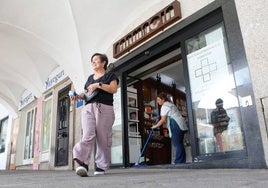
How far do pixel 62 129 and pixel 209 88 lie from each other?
16.0 ft

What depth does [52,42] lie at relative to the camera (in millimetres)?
6305

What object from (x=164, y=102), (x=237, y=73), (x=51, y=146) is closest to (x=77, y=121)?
(x=51, y=146)

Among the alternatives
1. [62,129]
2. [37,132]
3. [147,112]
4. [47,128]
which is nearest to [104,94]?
[147,112]

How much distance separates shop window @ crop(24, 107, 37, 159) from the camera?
9.48 m

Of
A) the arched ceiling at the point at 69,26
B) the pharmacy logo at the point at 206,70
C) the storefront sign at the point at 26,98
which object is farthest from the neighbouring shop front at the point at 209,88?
the storefront sign at the point at 26,98

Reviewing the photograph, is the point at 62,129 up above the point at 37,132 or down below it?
below

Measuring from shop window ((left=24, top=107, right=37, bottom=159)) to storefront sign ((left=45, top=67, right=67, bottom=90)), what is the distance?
1.90 meters

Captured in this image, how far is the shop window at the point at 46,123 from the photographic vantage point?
8055mm

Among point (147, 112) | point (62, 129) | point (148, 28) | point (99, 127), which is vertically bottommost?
point (99, 127)

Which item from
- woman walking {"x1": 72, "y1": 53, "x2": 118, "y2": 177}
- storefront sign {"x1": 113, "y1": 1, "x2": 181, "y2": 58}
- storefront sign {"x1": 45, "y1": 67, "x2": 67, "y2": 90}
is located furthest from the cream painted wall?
storefront sign {"x1": 45, "y1": 67, "x2": 67, "y2": 90}

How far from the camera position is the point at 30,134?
980cm

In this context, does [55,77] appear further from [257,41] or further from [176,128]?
[257,41]

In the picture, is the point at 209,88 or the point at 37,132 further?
the point at 37,132

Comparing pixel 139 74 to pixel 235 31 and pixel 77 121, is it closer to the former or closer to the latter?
pixel 77 121
